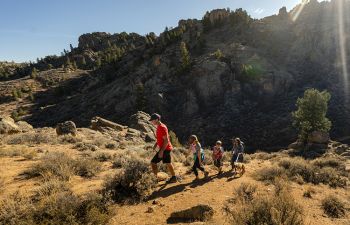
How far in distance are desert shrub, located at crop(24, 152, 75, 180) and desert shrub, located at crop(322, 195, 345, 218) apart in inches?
336

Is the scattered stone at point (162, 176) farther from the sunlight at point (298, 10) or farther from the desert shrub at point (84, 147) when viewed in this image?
the sunlight at point (298, 10)

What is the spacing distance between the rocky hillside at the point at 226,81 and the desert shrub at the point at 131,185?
36703mm

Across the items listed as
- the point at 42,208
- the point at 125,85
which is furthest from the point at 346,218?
the point at 125,85

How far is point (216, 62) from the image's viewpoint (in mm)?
62500

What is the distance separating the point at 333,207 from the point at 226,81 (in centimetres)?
5249

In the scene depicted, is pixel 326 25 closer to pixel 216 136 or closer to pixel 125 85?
pixel 216 136

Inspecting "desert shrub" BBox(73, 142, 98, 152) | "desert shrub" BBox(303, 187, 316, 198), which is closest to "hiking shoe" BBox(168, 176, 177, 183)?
"desert shrub" BBox(303, 187, 316, 198)

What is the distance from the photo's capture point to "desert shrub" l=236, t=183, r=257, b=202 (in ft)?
31.2

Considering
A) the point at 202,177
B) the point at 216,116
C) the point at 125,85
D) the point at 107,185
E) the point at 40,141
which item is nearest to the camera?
the point at 107,185

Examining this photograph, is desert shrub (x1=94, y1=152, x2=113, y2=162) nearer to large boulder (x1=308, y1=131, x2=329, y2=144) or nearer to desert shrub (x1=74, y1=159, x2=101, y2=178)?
desert shrub (x1=74, y1=159, x2=101, y2=178)

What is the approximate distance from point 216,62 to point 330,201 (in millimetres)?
54575

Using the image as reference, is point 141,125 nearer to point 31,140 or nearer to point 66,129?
point 66,129

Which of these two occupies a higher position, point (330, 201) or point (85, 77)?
point (85, 77)

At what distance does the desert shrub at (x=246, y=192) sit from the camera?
9504mm
